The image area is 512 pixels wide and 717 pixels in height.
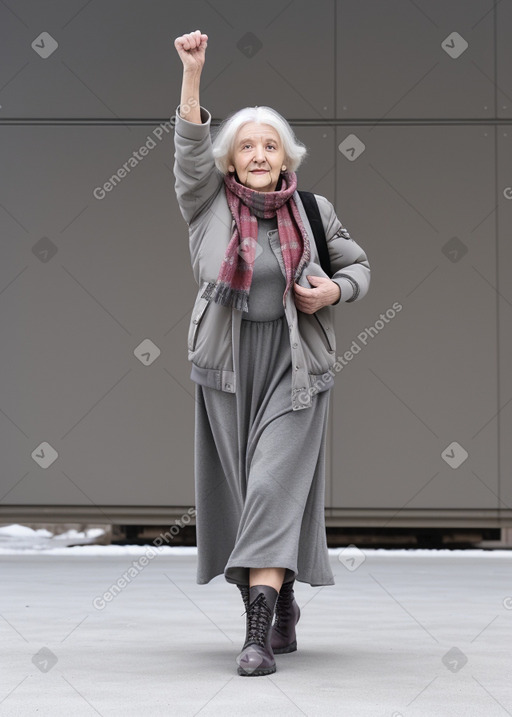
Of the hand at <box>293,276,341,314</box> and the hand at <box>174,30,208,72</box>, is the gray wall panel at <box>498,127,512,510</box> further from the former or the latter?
the hand at <box>174,30,208,72</box>

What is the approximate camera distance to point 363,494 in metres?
7.74

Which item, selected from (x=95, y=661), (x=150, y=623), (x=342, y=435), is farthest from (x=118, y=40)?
(x=95, y=661)

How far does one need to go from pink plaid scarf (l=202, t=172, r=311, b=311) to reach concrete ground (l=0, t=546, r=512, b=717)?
1.12 m

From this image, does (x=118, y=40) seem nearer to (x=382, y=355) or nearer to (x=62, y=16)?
(x=62, y=16)

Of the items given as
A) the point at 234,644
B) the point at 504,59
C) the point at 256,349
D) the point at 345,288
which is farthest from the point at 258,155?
the point at 504,59

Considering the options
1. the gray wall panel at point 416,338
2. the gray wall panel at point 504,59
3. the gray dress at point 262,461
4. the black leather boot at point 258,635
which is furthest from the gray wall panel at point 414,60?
the black leather boot at point 258,635

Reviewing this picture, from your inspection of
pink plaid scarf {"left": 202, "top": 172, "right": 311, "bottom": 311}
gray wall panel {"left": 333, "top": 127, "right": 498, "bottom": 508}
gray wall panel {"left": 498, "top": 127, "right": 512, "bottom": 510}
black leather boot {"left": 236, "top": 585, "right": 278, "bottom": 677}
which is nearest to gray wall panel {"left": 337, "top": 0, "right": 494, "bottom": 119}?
gray wall panel {"left": 333, "top": 127, "right": 498, "bottom": 508}

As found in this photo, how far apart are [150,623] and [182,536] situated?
3.21 m

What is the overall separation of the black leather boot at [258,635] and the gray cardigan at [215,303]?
1.88 ft

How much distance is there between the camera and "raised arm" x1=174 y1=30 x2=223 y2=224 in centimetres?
371

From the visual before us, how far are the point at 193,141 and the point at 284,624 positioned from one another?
5.11 ft

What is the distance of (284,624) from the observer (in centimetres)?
402

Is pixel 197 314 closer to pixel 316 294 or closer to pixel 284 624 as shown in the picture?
pixel 316 294

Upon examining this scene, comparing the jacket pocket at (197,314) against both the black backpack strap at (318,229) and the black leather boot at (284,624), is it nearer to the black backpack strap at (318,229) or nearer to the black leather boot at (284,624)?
the black backpack strap at (318,229)
